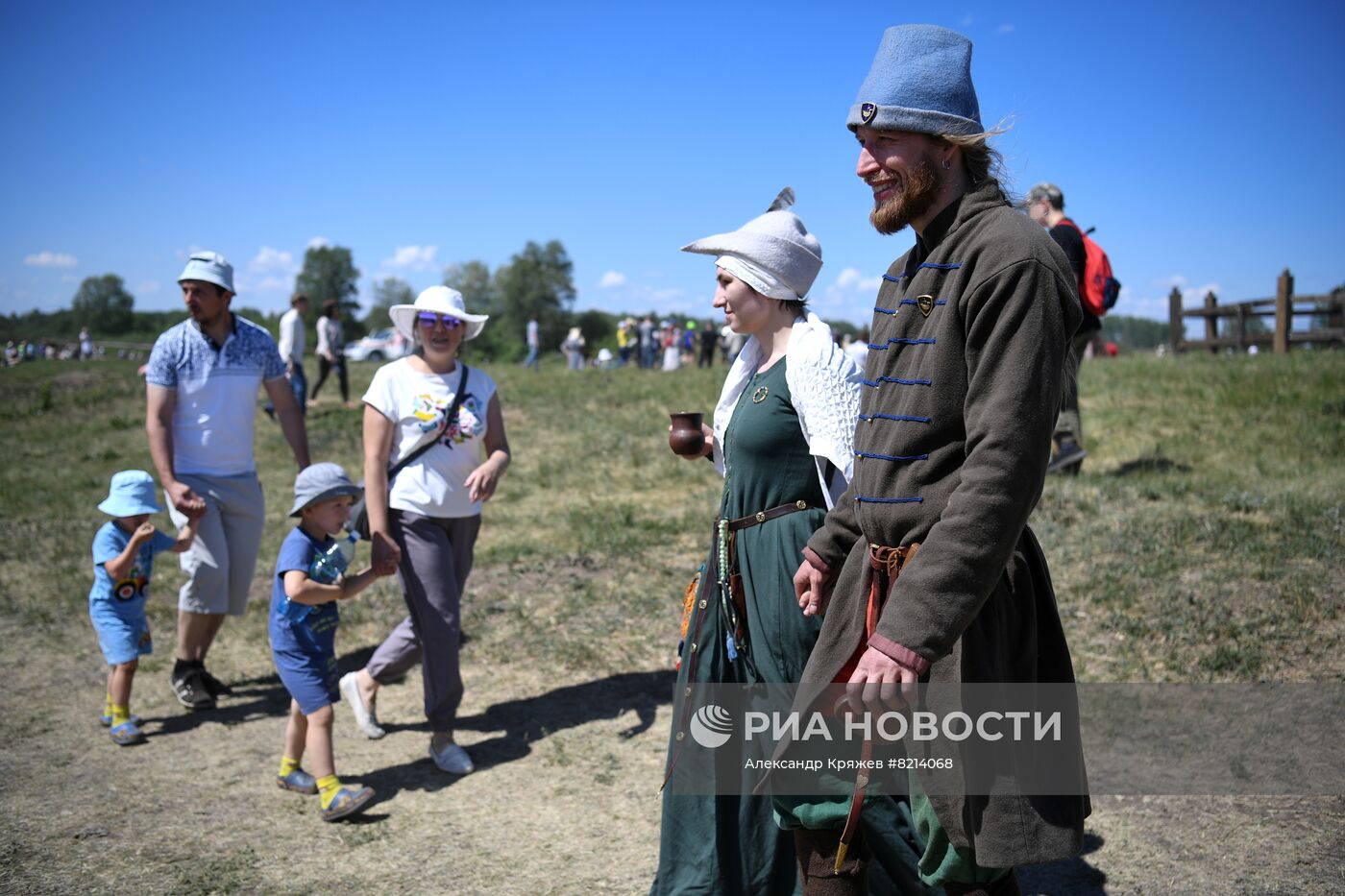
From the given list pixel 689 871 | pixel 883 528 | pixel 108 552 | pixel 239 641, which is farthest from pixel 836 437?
pixel 239 641

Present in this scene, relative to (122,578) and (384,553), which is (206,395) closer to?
(122,578)

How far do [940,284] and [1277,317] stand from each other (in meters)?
20.0

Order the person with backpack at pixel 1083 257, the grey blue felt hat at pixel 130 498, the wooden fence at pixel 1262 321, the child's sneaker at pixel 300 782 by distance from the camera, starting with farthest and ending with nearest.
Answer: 1. the wooden fence at pixel 1262 321
2. the person with backpack at pixel 1083 257
3. the grey blue felt hat at pixel 130 498
4. the child's sneaker at pixel 300 782

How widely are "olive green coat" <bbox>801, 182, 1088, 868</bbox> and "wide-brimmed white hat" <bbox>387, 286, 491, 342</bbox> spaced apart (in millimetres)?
2818

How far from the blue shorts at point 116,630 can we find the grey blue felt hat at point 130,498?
0.46m

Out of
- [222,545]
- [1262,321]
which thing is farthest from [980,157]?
[1262,321]

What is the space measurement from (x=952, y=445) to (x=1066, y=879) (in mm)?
2205

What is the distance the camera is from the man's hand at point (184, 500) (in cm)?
498

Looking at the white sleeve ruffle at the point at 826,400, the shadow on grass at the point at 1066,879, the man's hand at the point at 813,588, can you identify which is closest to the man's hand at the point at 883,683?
the man's hand at the point at 813,588

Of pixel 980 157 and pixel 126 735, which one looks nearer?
pixel 980 157

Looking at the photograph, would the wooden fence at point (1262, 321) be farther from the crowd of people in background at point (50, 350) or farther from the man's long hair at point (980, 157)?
the crowd of people in background at point (50, 350)

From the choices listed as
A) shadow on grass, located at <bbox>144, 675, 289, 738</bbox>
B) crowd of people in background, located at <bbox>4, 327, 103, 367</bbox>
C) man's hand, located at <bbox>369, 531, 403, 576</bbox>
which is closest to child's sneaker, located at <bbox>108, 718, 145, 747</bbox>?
shadow on grass, located at <bbox>144, 675, 289, 738</bbox>

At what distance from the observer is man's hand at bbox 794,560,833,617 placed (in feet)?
8.10

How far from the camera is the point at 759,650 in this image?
9.86 feet
